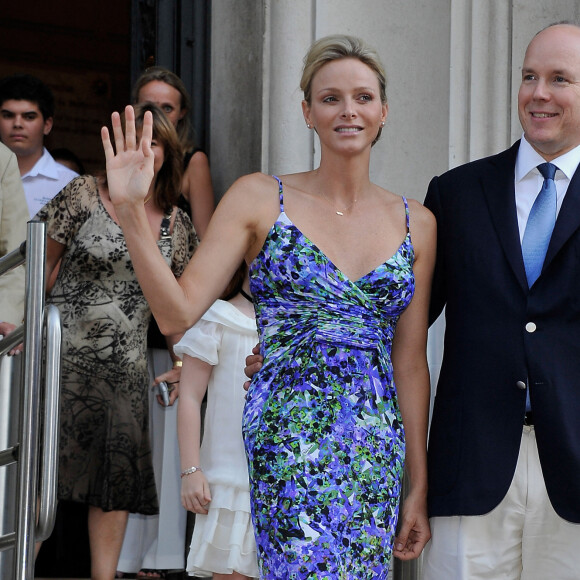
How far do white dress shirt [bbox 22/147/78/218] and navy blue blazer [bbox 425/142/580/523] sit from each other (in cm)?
273

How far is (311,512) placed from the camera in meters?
3.07

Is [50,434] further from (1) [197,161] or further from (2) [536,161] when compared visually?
(1) [197,161]

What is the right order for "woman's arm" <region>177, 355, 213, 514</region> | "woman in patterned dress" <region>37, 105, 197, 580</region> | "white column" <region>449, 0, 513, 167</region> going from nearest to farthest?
"woman's arm" <region>177, 355, 213, 514</region> → "woman in patterned dress" <region>37, 105, 197, 580</region> → "white column" <region>449, 0, 513, 167</region>

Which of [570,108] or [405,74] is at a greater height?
[405,74]

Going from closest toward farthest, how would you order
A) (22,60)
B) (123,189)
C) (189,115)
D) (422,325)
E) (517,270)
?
1. (123,189)
2. (517,270)
3. (422,325)
4. (189,115)
5. (22,60)

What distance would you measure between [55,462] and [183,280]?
609 mm

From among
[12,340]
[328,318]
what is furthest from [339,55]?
[12,340]

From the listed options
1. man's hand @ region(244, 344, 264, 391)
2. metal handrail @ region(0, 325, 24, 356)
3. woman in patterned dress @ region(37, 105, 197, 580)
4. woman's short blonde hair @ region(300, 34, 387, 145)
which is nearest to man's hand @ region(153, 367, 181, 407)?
woman in patterned dress @ region(37, 105, 197, 580)

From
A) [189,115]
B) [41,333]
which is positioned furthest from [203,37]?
[41,333]

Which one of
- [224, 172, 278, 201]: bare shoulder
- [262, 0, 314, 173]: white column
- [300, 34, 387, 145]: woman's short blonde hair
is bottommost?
[224, 172, 278, 201]: bare shoulder

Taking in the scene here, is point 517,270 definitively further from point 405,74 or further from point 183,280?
point 405,74

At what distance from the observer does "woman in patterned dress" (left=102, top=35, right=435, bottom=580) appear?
3.07 meters

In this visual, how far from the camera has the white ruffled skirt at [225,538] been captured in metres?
4.18

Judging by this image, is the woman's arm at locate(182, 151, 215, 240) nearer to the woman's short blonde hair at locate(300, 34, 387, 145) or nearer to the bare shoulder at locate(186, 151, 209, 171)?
the bare shoulder at locate(186, 151, 209, 171)
